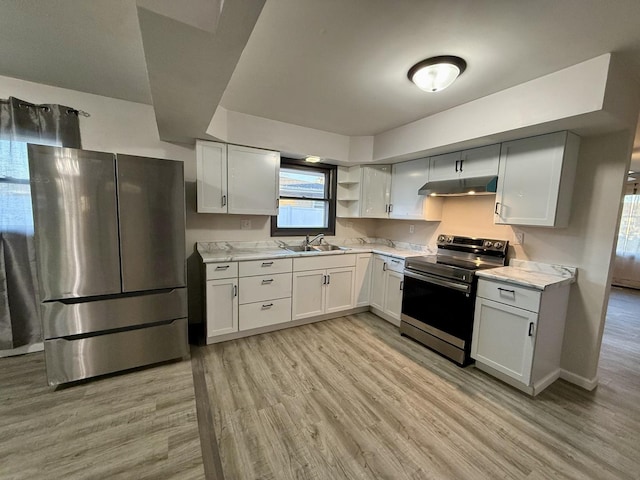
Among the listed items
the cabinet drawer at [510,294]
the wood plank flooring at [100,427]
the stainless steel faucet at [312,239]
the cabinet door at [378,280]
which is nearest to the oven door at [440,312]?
the cabinet drawer at [510,294]

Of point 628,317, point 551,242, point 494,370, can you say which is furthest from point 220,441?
point 628,317

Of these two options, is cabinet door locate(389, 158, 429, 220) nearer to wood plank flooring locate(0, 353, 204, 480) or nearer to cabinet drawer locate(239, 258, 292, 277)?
cabinet drawer locate(239, 258, 292, 277)

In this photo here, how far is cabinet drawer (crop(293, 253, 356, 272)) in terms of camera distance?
3.06 metres

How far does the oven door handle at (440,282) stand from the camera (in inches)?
93.4

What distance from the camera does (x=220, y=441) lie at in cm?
158

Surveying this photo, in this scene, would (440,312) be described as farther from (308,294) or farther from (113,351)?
(113,351)

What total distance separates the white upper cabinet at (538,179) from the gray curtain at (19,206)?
4114 millimetres

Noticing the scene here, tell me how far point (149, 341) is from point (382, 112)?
10.3 feet

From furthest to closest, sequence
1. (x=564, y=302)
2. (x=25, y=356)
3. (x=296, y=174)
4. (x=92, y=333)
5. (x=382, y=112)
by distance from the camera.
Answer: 1. (x=296, y=174)
2. (x=382, y=112)
3. (x=25, y=356)
4. (x=564, y=302)
5. (x=92, y=333)

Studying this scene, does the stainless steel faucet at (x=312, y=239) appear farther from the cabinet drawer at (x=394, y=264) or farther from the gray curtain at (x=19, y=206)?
the gray curtain at (x=19, y=206)

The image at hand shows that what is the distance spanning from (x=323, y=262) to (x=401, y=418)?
5.91ft

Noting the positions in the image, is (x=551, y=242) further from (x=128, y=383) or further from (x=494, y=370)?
(x=128, y=383)

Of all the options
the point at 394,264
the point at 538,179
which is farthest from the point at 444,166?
the point at 394,264

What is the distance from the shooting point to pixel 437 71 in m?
1.74
